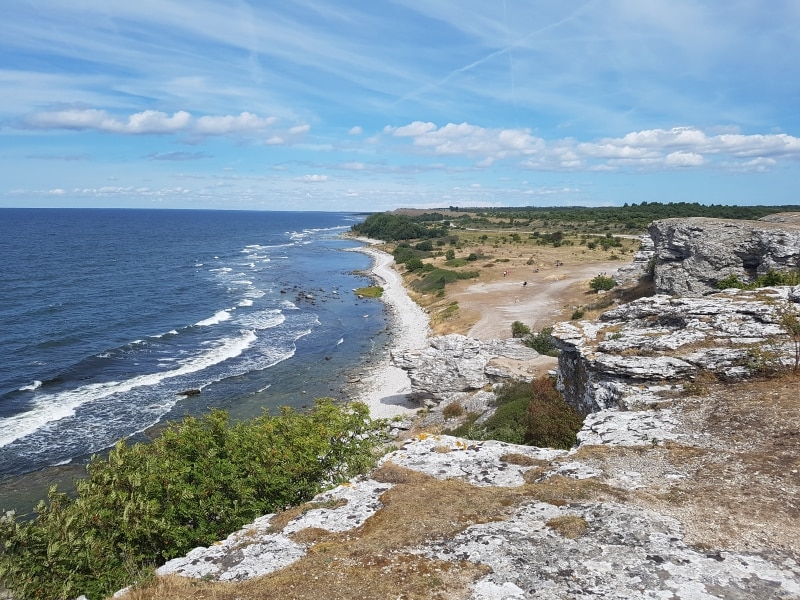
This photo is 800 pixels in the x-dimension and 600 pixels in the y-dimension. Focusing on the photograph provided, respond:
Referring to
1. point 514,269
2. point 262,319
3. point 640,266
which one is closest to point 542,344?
point 640,266

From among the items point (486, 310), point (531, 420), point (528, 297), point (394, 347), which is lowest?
point (394, 347)

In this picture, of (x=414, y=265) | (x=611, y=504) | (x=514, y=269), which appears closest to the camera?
(x=611, y=504)

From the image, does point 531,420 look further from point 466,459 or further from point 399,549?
point 399,549

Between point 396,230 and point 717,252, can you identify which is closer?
point 717,252

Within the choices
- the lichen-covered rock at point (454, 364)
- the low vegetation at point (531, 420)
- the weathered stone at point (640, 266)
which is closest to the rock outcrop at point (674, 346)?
the low vegetation at point (531, 420)

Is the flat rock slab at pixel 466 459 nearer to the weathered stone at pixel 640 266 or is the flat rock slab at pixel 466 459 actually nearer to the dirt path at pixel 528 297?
the dirt path at pixel 528 297

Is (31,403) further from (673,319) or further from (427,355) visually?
(673,319)
